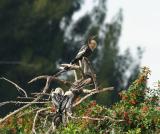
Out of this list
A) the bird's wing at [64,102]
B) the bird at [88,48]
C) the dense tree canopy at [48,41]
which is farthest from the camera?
the dense tree canopy at [48,41]

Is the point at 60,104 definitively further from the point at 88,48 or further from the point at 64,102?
the point at 88,48

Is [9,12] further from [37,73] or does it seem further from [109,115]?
[109,115]

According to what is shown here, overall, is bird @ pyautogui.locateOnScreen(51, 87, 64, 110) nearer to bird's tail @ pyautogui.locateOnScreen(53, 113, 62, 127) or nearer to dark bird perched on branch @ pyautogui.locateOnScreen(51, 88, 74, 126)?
dark bird perched on branch @ pyautogui.locateOnScreen(51, 88, 74, 126)

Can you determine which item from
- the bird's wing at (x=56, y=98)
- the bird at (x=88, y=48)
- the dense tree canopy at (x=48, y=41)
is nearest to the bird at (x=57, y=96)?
the bird's wing at (x=56, y=98)

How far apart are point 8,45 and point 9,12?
2.05 metres

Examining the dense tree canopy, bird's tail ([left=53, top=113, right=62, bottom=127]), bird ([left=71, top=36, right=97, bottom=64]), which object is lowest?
bird's tail ([left=53, top=113, right=62, bottom=127])

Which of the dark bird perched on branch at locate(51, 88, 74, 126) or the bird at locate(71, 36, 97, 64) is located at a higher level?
the bird at locate(71, 36, 97, 64)

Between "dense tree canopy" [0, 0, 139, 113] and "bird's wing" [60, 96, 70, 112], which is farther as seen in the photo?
"dense tree canopy" [0, 0, 139, 113]

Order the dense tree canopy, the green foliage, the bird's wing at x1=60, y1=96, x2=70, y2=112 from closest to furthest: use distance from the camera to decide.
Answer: the bird's wing at x1=60, y1=96, x2=70, y2=112 < the green foliage < the dense tree canopy

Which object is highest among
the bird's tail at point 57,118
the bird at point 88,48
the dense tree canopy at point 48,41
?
the dense tree canopy at point 48,41

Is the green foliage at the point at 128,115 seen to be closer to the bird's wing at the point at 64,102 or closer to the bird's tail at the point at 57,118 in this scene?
the bird's tail at the point at 57,118

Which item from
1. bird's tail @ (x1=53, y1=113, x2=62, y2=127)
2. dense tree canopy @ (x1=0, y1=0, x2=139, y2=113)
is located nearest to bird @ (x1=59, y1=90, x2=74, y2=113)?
bird's tail @ (x1=53, y1=113, x2=62, y2=127)

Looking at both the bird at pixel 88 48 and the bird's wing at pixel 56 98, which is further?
the bird at pixel 88 48

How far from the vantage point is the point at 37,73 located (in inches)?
2142
